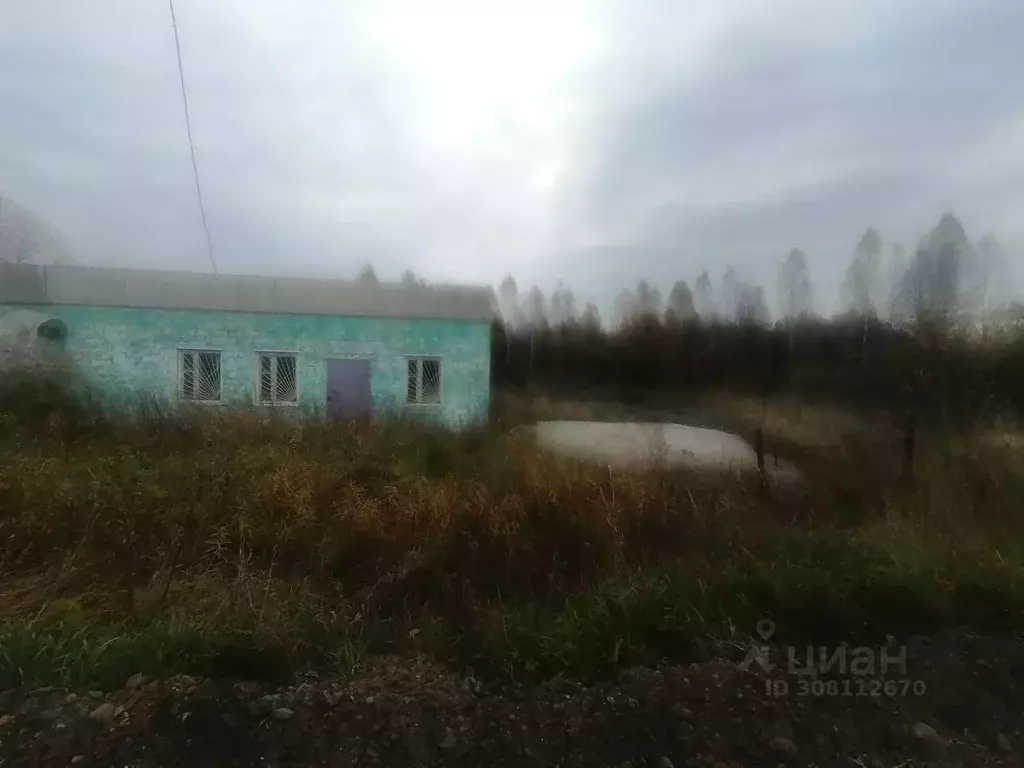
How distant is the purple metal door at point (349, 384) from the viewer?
8.82m

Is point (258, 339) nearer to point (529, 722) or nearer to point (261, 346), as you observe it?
point (261, 346)

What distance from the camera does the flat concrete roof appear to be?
8.09 metres

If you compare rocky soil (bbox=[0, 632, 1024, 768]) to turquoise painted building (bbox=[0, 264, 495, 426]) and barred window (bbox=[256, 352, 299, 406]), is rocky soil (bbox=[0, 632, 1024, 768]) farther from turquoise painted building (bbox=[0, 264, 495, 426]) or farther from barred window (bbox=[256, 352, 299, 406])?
barred window (bbox=[256, 352, 299, 406])

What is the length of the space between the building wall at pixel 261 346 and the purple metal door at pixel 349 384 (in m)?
0.09

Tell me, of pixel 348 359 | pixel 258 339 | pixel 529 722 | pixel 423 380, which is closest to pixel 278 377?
pixel 258 339

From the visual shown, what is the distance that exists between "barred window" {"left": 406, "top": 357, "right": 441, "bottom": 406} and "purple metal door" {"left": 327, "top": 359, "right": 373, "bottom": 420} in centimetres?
62

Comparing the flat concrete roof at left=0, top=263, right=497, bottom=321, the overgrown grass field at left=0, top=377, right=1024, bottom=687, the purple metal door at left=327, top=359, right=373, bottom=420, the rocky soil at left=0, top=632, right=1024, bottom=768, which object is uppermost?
the flat concrete roof at left=0, top=263, right=497, bottom=321

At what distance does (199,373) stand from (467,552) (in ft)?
20.3

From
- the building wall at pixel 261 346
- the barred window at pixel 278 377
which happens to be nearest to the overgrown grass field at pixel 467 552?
the building wall at pixel 261 346

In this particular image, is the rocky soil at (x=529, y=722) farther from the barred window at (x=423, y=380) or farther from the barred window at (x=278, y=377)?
the barred window at (x=278, y=377)

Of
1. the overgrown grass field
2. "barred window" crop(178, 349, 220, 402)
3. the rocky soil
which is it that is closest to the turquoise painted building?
"barred window" crop(178, 349, 220, 402)

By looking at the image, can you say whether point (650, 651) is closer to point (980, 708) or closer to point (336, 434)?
point (980, 708)

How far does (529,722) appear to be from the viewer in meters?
2.74

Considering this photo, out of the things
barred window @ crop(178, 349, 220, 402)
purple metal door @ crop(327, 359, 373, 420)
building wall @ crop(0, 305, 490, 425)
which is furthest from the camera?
purple metal door @ crop(327, 359, 373, 420)
